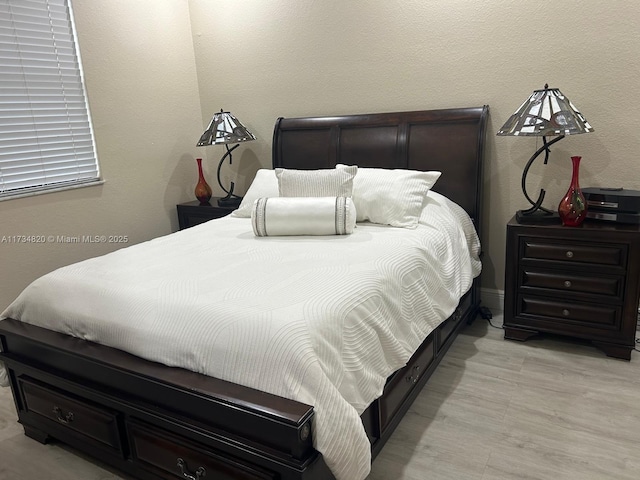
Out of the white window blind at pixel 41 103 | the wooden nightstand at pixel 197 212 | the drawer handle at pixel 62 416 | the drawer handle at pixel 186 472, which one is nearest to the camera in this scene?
the drawer handle at pixel 186 472

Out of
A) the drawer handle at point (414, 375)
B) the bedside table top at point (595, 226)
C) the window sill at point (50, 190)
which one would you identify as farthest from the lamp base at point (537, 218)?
the window sill at point (50, 190)

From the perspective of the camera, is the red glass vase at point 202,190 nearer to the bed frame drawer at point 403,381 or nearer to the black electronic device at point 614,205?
the bed frame drawer at point 403,381

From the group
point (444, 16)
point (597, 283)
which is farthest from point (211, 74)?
point (597, 283)

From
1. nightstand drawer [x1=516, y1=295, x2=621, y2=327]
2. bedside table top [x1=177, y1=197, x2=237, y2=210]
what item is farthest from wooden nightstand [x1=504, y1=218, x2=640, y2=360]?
bedside table top [x1=177, y1=197, x2=237, y2=210]

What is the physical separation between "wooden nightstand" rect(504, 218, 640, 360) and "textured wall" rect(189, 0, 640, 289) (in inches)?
18.2

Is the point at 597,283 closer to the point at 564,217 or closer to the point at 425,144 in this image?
the point at 564,217

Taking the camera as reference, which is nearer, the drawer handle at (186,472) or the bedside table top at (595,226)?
the drawer handle at (186,472)

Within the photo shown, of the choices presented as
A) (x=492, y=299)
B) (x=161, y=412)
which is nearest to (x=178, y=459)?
(x=161, y=412)

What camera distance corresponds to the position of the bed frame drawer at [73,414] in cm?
184

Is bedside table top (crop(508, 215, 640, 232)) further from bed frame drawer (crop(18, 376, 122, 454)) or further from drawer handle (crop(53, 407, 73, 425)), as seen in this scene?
drawer handle (crop(53, 407, 73, 425))

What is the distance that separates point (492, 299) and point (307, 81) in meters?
2.03

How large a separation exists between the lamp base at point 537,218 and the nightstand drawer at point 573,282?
269 millimetres

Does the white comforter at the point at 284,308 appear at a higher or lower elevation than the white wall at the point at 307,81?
lower

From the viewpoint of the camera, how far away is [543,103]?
255 centimetres
